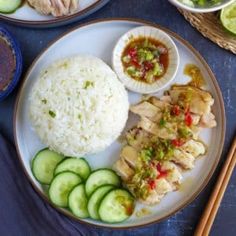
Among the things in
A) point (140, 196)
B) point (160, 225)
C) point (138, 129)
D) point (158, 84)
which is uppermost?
point (158, 84)

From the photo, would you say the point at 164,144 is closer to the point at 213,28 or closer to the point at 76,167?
the point at 76,167

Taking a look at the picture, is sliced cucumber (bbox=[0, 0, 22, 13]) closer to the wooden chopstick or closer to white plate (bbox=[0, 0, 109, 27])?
white plate (bbox=[0, 0, 109, 27])

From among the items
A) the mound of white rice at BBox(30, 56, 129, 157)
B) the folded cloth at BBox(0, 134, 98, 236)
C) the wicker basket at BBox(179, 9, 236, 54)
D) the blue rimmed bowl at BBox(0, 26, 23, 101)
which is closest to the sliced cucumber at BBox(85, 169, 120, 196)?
the mound of white rice at BBox(30, 56, 129, 157)

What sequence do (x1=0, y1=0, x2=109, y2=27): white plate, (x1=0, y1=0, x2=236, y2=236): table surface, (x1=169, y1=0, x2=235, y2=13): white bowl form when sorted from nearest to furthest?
(x1=169, y1=0, x2=235, y2=13): white bowl
(x1=0, y1=0, x2=109, y2=27): white plate
(x1=0, y1=0, x2=236, y2=236): table surface

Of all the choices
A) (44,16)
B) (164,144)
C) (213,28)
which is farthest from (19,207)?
(213,28)

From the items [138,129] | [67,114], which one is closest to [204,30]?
[138,129]

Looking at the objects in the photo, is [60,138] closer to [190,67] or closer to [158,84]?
[158,84]
